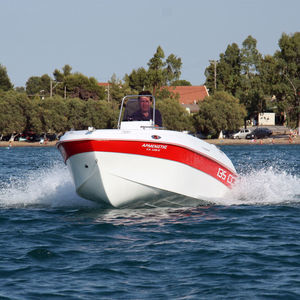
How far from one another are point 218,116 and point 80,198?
194ft

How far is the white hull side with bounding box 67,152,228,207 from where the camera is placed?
1145 cm

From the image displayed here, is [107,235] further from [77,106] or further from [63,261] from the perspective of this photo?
[77,106]

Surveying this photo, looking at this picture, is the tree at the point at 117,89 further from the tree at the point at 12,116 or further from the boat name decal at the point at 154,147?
the boat name decal at the point at 154,147

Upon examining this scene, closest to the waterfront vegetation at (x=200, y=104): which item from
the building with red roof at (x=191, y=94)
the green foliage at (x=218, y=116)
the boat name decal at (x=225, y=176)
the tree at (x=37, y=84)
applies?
the green foliage at (x=218, y=116)

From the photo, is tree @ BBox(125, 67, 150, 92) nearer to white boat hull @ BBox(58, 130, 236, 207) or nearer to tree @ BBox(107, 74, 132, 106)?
tree @ BBox(107, 74, 132, 106)

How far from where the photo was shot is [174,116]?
237ft

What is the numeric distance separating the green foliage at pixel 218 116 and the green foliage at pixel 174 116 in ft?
5.40

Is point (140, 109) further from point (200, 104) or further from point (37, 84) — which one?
point (37, 84)

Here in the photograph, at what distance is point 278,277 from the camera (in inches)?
290

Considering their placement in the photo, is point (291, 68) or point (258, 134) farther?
point (258, 134)

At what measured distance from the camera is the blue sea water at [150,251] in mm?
6996

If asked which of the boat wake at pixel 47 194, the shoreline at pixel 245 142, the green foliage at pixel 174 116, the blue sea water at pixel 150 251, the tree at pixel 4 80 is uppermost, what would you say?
the tree at pixel 4 80

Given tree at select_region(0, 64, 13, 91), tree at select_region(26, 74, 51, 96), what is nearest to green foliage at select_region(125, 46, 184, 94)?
Result: tree at select_region(0, 64, 13, 91)

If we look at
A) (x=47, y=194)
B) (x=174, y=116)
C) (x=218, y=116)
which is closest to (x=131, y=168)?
(x=47, y=194)
